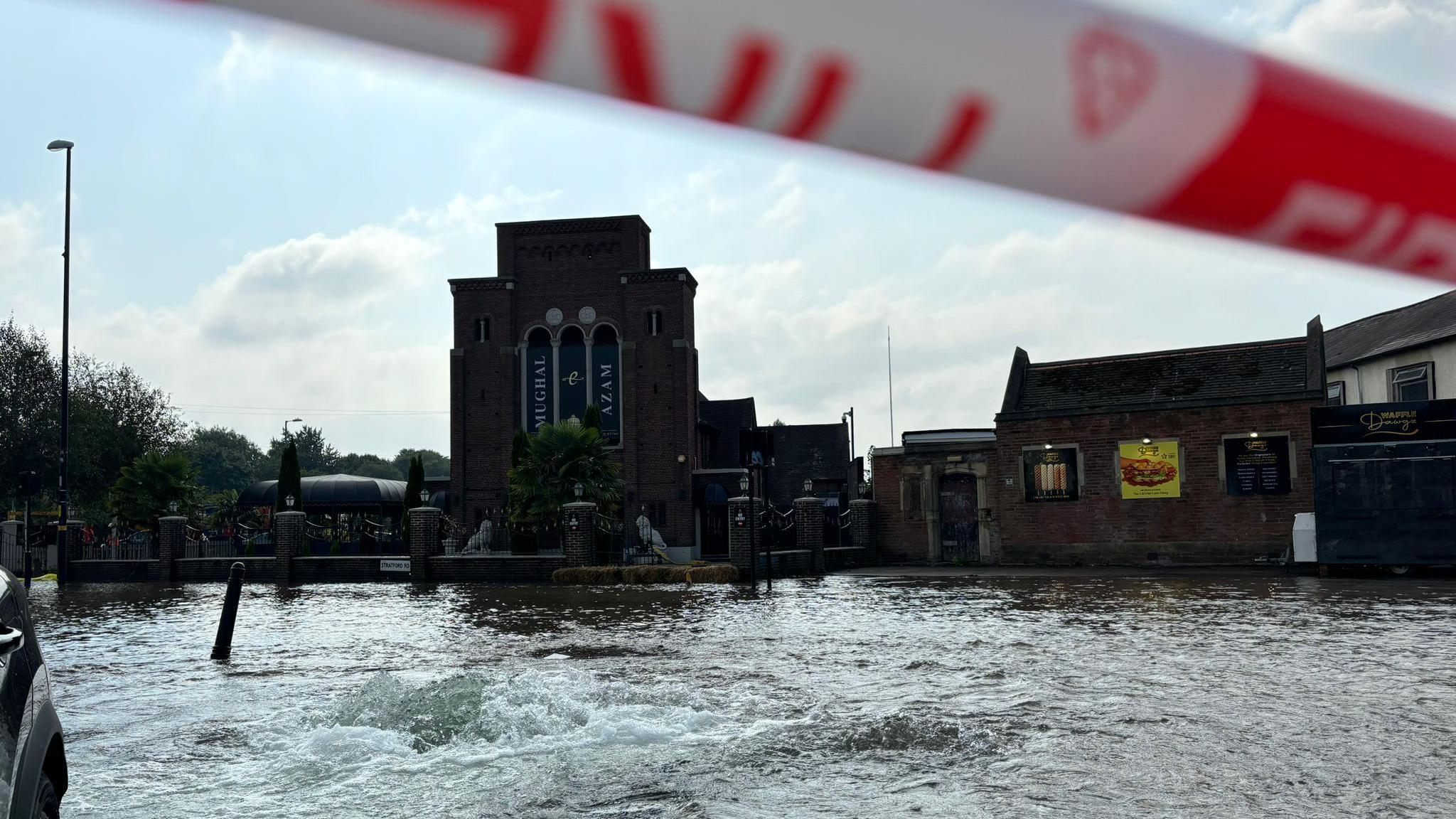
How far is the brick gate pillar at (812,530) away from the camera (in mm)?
29766

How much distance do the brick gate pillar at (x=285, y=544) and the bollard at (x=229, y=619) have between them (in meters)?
16.9

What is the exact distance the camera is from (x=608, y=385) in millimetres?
43406

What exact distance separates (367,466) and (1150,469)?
113 meters

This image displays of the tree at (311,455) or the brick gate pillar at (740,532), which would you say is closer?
the brick gate pillar at (740,532)

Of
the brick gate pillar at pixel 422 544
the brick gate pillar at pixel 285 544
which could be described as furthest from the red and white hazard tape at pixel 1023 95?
the brick gate pillar at pixel 285 544

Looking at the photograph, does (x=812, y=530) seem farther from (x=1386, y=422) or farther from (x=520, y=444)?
(x=1386, y=422)

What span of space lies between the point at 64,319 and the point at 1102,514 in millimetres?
28647

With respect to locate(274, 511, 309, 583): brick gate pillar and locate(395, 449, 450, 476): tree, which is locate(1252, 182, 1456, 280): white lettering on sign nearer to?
locate(274, 511, 309, 583): brick gate pillar

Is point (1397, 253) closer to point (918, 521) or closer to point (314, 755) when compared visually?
point (314, 755)

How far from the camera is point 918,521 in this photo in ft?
110

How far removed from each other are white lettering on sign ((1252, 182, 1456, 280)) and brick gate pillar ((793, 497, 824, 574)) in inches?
1126

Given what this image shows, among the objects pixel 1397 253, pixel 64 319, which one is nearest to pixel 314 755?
pixel 1397 253

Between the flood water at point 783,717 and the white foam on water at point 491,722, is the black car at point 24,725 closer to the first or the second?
the flood water at point 783,717

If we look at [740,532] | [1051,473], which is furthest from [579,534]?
[1051,473]
